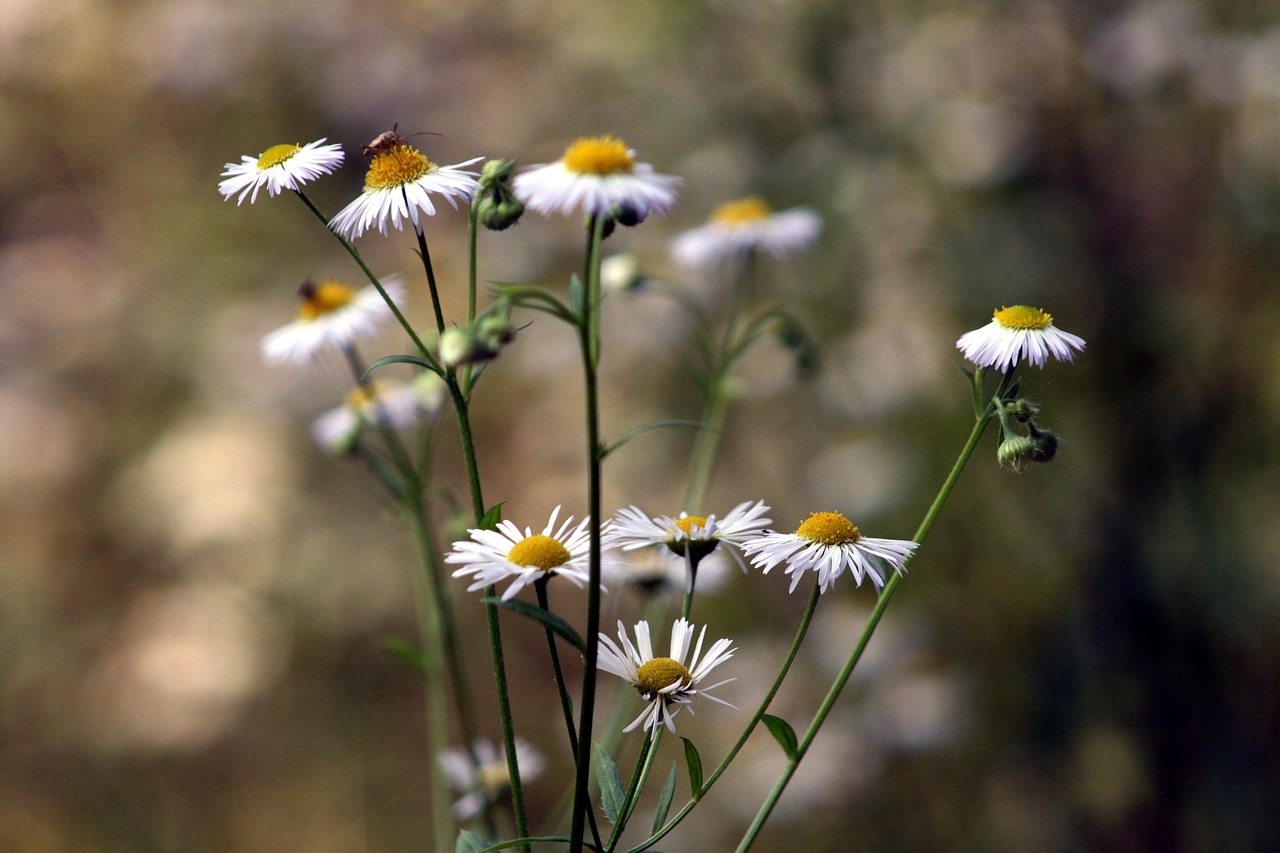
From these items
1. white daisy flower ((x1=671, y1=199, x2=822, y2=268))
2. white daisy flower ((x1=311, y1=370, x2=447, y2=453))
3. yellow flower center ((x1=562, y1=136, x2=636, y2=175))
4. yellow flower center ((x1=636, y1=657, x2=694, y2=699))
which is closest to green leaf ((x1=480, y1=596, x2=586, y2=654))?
yellow flower center ((x1=636, y1=657, x2=694, y2=699))

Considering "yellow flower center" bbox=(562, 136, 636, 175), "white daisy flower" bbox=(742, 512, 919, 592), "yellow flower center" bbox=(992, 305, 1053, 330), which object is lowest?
"white daisy flower" bbox=(742, 512, 919, 592)

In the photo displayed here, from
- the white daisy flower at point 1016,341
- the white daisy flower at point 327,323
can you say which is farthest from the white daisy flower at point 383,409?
the white daisy flower at point 1016,341

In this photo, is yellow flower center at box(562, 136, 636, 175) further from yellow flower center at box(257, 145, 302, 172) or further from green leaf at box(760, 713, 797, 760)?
green leaf at box(760, 713, 797, 760)

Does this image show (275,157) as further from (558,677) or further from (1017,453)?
(1017,453)

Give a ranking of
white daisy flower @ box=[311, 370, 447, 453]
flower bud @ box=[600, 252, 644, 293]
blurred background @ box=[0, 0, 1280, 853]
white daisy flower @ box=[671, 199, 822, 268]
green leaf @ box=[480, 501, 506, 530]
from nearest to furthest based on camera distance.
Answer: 1. green leaf @ box=[480, 501, 506, 530]
2. white daisy flower @ box=[311, 370, 447, 453]
3. flower bud @ box=[600, 252, 644, 293]
4. white daisy flower @ box=[671, 199, 822, 268]
5. blurred background @ box=[0, 0, 1280, 853]

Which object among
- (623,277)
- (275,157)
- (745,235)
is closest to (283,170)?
(275,157)

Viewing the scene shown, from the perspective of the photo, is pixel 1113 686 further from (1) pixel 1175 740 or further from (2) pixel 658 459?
(2) pixel 658 459

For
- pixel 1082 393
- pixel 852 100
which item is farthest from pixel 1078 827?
pixel 852 100
